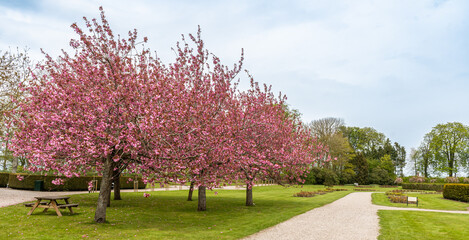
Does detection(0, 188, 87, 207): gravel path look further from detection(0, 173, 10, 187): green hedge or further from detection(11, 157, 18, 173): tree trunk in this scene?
detection(11, 157, 18, 173): tree trunk

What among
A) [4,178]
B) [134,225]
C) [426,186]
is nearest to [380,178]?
[426,186]

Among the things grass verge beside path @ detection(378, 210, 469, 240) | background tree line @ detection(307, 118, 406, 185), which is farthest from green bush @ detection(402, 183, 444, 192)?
grass verge beside path @ detection(378, 210, 469, 240)

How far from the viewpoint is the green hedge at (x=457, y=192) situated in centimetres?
2452

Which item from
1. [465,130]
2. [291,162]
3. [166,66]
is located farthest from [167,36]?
[465,130]

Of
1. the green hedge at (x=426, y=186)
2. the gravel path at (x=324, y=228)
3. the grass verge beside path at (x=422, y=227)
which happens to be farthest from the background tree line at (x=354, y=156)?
the gravel path at (x=324, y=228)

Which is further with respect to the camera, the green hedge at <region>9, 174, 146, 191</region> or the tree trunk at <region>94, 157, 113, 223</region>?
the green hedge at <region>9, 174, 146, 191</region>

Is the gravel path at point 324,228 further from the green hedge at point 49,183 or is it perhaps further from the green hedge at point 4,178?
the green hedge at point 4,178

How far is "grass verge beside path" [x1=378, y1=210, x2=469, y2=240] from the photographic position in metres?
10.4

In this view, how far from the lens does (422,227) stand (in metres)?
12.0

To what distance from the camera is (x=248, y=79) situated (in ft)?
57.4

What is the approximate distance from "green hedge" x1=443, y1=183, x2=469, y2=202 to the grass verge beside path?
42.6ft

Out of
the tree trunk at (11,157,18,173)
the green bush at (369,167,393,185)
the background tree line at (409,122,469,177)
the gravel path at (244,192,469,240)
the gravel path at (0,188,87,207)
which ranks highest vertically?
the background tree line at (409,122,469,177)

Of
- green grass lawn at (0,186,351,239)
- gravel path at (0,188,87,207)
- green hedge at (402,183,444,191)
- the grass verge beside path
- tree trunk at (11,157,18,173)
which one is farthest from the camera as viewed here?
green hedge at (402,183,444,191)

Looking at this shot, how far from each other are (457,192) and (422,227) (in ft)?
58.9
